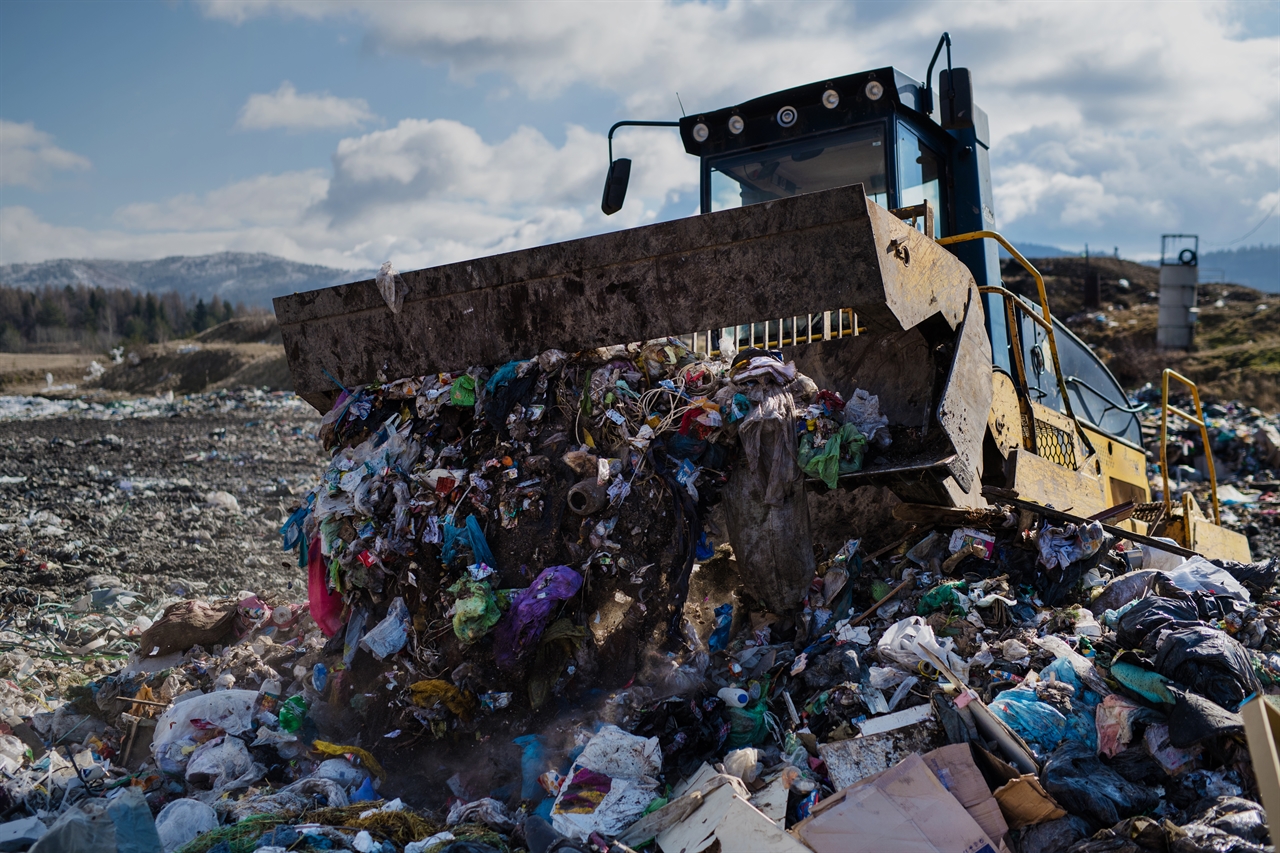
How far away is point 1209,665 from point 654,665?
1857 mm

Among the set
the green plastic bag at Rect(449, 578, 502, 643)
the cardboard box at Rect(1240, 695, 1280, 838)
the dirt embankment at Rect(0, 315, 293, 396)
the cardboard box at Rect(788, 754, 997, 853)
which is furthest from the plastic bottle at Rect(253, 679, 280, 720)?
the dirt embankment at Rect(0, 315, 293, 396)

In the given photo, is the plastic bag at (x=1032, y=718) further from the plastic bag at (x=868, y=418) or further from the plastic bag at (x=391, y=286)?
the plastic bag at (x=391, y=286)

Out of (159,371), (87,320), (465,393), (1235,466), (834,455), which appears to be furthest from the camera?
(87,320)

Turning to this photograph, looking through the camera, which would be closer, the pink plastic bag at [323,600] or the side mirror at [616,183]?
the pink plastic bag at [323,600]

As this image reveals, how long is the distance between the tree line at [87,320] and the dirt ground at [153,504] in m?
40.5

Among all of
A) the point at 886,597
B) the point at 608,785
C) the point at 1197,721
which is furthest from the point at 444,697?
the point at 1197,721

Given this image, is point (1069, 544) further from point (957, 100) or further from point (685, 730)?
point (957, 100)

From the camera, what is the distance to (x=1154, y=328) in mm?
26609

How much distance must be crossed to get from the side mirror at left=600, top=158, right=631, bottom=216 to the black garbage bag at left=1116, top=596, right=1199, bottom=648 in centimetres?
304

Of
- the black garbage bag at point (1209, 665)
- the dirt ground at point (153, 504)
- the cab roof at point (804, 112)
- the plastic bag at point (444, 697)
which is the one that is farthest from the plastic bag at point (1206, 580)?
the dirt ground at point (153, 504)

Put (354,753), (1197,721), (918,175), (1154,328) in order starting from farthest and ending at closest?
1. (1154,328)
2. (918,175)
3. (354,753)
4. (1197,721)

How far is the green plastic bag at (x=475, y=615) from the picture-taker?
11.5ft

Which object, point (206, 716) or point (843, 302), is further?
point (206, 716)

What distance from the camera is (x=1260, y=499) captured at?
10.2 metres
